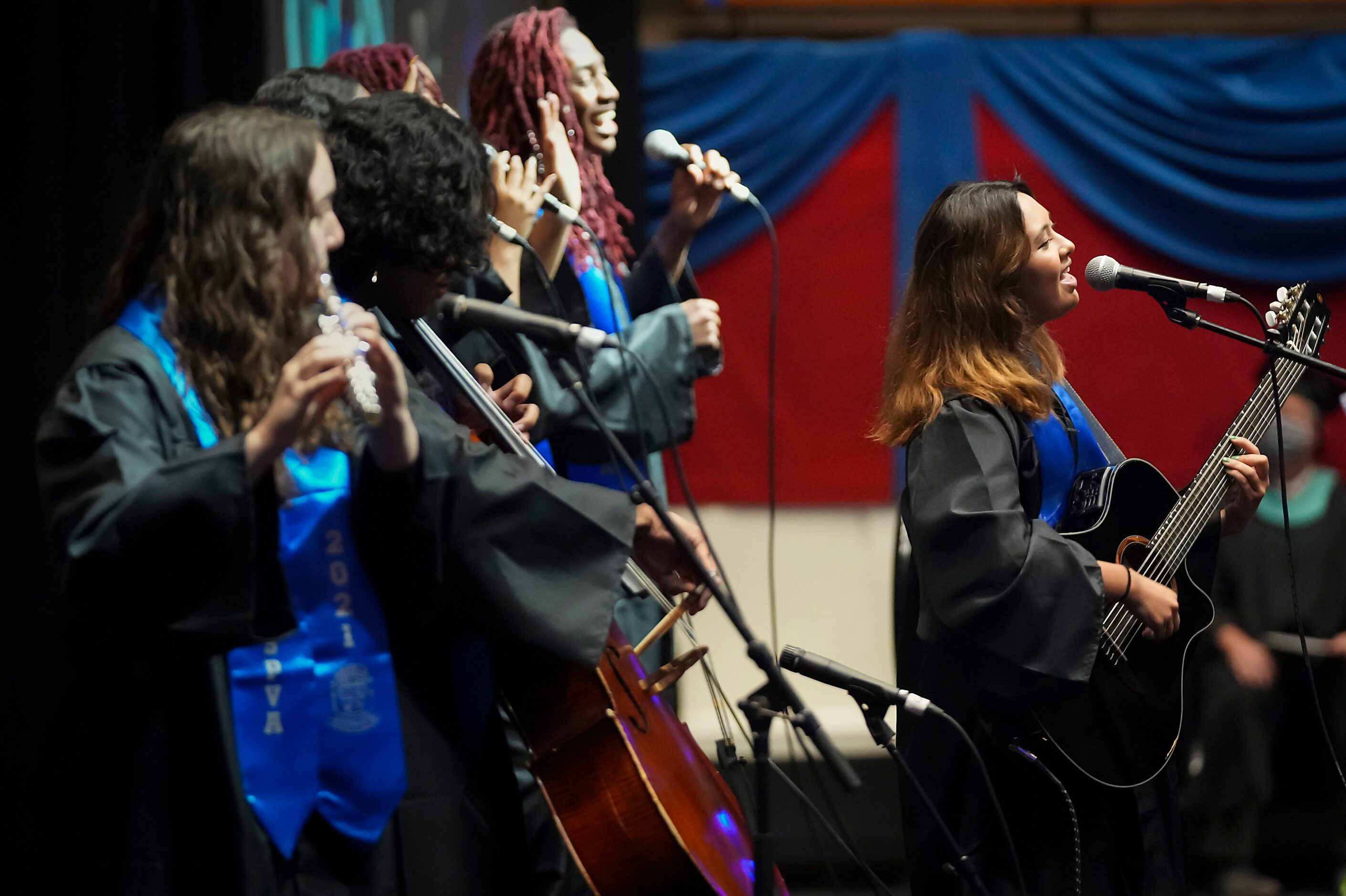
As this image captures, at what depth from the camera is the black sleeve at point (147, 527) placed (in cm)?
158

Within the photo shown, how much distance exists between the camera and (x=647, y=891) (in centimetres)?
186

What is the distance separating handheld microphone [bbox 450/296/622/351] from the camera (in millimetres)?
1891

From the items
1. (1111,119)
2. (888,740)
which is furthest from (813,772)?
(1111,119)

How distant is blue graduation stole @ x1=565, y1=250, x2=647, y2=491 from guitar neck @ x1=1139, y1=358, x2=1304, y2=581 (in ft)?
3.17

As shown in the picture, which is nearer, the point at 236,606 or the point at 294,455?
the point at 236,606

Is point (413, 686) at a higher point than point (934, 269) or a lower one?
lower

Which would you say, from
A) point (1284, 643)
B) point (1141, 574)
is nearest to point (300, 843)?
point (1141, 574)

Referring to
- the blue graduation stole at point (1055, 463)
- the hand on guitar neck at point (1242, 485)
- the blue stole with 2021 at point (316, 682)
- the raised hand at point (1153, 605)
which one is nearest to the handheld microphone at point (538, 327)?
the blue stole with 2021 at point (316, 682)

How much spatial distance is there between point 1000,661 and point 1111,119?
3.32 m

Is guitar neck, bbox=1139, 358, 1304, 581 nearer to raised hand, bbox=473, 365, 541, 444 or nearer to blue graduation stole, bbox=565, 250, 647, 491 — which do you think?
blue graduation stole, bbox=565, 250, 647, 491

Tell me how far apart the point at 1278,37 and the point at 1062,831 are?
3.82 m

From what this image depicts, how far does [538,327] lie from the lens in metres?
1.89

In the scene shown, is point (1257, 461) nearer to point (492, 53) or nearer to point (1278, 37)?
point (492, 53)

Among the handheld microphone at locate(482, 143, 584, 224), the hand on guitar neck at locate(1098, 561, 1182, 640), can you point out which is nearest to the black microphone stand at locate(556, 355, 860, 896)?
the handheld microphone at locate(482, 143, 584, 224)
